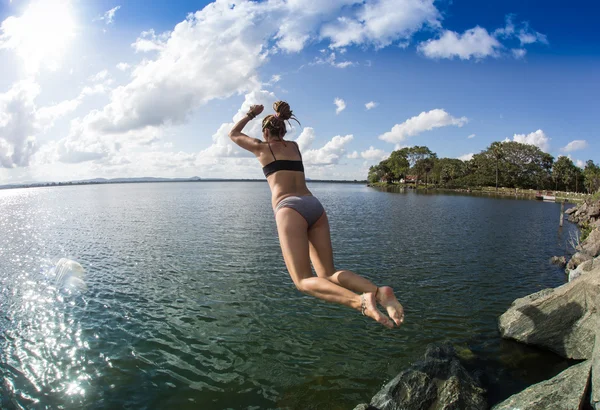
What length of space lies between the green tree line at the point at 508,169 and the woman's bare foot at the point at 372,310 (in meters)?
114

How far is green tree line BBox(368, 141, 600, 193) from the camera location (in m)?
102

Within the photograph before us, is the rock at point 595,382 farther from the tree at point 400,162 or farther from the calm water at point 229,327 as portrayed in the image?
the tree at point 400,162

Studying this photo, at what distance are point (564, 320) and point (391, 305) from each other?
7.23m

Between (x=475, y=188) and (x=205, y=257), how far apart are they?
113026mm

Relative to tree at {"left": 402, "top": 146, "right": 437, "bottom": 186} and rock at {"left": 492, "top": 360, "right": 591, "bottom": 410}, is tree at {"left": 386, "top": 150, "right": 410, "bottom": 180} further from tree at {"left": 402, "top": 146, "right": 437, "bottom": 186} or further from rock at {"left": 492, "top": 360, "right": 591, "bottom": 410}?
rock at {"left": 492, "top": 360, "right": 591, "bottom": 410}

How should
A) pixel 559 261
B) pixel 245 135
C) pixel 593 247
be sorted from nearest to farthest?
pixel 245 135
pixel 593 247
pixel 559 261

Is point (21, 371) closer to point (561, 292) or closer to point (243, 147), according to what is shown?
point (243, 147)

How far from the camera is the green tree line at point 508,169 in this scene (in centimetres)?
10219

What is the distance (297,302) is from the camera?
1105 centimetres

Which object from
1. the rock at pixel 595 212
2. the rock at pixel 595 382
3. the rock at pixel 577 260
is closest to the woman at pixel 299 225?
the rock at pixel 595 382

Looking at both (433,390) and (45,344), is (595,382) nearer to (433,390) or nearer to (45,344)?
(433,390)

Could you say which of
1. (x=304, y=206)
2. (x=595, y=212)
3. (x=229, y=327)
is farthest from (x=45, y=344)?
(x=595, y=212)

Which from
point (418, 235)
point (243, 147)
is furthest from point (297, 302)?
point (418, 235)

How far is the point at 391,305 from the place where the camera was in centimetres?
345
